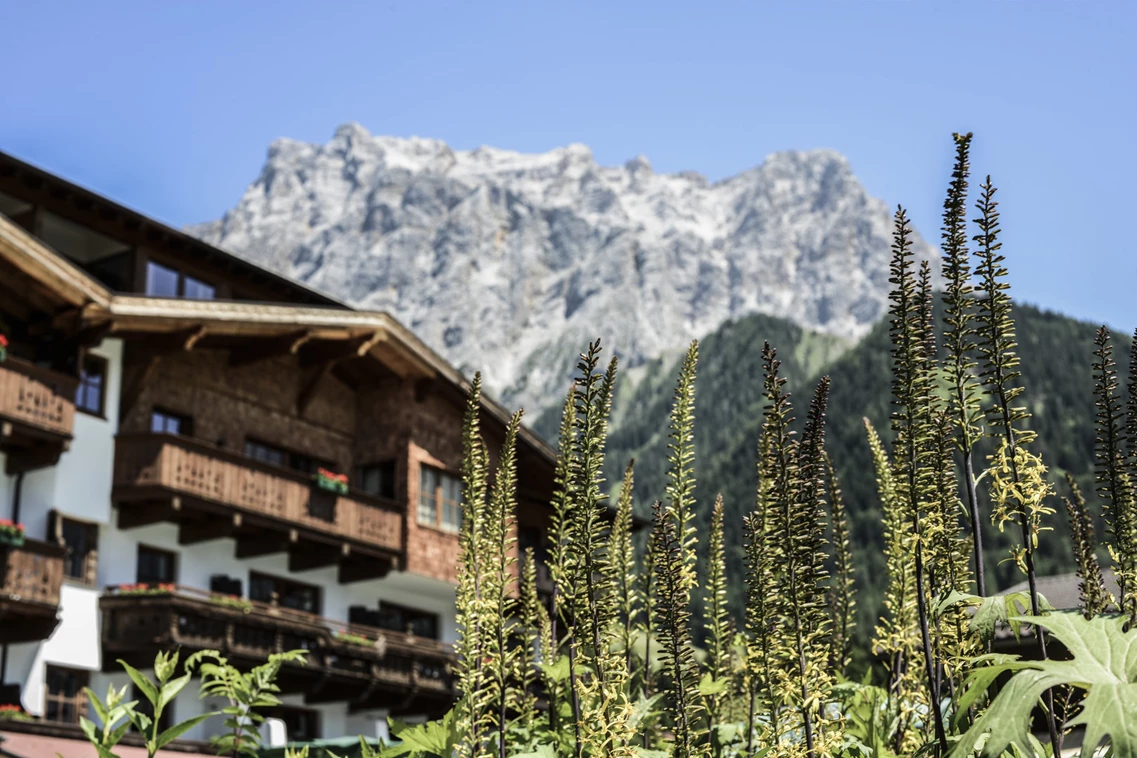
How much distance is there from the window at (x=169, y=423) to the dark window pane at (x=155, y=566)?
3.05 meters

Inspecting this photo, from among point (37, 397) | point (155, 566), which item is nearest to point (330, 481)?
point (155, 566)

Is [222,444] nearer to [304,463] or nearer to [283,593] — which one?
[304,463]

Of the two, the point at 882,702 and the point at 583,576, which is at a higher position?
the point at 583,576

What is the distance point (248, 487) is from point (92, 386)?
4552mm

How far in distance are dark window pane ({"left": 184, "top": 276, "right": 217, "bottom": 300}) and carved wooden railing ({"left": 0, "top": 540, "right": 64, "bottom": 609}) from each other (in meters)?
10.5

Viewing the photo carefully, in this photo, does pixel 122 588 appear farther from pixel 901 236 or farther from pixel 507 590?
pixel 901 236

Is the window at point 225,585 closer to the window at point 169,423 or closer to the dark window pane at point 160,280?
the window at point 169,423

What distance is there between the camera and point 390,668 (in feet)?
126

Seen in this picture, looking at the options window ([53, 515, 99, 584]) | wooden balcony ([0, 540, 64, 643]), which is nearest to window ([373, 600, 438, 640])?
window ([53, 515, 99, 584])

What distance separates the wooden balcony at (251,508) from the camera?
32.4 m

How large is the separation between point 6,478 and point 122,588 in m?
3.78

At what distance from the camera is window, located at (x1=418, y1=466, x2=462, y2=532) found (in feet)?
137

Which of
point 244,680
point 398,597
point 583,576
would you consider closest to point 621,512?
point 583,576

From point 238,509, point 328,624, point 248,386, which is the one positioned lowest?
point 328,624
